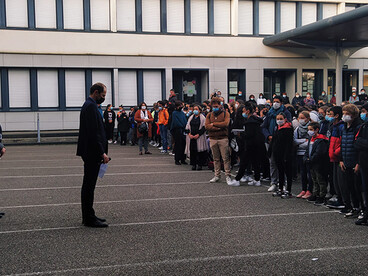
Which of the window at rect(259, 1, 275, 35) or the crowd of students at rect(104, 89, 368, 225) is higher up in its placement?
the window at rect(259, 1, 275, 35)

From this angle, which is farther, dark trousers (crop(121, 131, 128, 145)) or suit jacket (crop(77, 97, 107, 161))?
dark trousers (crop(121, 131, 128, 145))

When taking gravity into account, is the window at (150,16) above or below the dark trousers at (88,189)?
above

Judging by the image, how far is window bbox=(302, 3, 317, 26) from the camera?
33.8m

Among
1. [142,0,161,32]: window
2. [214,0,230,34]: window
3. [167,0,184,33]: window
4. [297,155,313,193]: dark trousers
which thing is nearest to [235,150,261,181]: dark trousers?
[297,155,313,193]: dark trousers

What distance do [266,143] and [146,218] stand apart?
5.69 meters

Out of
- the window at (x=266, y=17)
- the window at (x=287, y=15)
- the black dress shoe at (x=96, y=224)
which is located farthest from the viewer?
the window at (x=287, y=15)

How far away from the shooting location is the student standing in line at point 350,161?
336 inches

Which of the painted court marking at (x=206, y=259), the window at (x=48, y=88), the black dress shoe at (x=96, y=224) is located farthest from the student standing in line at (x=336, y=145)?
the window at (x=48, y=88)

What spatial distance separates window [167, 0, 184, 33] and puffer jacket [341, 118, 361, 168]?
78.1ft

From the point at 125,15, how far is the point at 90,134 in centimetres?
2386

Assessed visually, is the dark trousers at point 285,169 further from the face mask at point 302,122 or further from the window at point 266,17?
the window at point 266,17

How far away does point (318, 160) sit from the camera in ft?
32.3

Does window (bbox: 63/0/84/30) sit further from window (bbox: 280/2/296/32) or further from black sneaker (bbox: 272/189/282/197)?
black sneaker (bbox: 272/189/282/197)

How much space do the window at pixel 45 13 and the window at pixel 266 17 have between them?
504 inches
